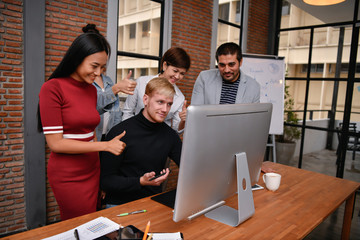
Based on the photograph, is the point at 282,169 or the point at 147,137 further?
the point at 282,169

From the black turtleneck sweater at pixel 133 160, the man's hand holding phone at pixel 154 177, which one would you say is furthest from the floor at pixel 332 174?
the man's hand holding phone at pixel 154 177

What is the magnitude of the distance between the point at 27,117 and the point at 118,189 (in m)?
1.83

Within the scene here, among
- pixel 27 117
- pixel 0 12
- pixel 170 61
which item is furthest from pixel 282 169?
pixel 0 12

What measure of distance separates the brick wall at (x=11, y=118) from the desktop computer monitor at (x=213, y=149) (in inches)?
92.5

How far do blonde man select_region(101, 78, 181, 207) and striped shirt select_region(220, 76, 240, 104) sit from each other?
1.00m

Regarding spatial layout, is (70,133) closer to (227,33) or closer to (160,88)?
(160,88)

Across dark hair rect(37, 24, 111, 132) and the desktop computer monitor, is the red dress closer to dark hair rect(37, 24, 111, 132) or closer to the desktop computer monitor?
dark hair rect(37, 24, 111, 132)

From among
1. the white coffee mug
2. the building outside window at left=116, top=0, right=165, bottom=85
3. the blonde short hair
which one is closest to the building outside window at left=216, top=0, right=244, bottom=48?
the building outside window at left=116, top=0, right=165, bottom=85

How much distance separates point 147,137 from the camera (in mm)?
1615

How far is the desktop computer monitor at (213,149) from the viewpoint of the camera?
94cm

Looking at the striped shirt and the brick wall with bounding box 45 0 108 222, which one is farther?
the brick wall with bounding box 45 0 108 222

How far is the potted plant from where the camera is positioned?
5.03 m

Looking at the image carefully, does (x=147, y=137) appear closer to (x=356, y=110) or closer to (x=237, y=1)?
(x=356, y=110)

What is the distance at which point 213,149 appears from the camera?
3.36 feet
